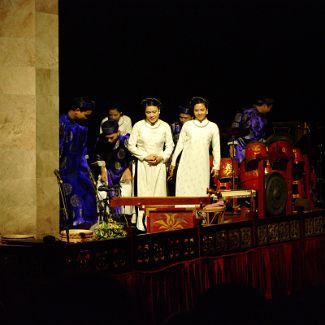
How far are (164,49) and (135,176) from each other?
4.29 meters

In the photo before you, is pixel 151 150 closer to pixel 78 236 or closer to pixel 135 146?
pixel 135 146

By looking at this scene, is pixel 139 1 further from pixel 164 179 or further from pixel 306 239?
pixel 306 239

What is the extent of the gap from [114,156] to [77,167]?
122cm

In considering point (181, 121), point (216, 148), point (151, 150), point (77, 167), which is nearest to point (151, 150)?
point (151, 150)

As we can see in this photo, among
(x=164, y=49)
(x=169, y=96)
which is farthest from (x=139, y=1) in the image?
(x=169, y=96)

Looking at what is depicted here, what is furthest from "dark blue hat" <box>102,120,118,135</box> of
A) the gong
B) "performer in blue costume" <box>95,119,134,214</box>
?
the gong

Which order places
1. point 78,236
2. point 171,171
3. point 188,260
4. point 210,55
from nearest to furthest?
1. point 188,260
2. point 78,236
3. point 171,171
4. point 210,55

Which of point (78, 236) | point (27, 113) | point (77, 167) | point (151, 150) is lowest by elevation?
point (78, 236)

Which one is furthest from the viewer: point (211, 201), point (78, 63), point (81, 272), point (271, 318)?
point (78, 63)

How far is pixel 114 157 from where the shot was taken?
968cm

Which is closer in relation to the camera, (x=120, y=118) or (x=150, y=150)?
(x=150, y=150)

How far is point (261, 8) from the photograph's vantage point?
13078 millimetres

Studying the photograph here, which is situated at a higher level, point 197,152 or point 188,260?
point 197,152

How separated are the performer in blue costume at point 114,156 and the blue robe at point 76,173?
87cm
